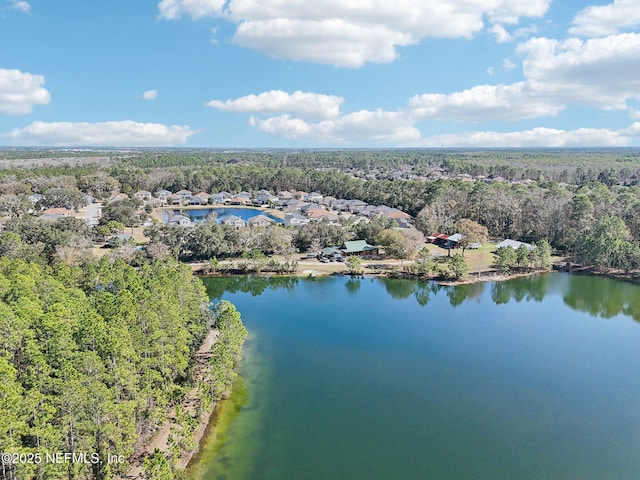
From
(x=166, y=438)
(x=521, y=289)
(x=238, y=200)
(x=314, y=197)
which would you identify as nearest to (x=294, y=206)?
(x=314, y=197)

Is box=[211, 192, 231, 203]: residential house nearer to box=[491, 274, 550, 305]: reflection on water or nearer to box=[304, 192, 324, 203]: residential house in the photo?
box=[304, 192, 324, 203]: residential house

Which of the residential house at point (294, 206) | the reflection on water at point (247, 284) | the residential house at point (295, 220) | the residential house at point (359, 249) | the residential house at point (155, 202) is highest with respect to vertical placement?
the residential house at point (155, 202)

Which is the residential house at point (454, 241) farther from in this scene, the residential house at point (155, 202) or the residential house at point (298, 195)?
the residential house at point (155, 202)

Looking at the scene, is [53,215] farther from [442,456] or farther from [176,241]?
[442,456]

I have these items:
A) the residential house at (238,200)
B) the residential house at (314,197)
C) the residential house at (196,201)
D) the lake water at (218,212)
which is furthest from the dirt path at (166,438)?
the residential house at (196,201)

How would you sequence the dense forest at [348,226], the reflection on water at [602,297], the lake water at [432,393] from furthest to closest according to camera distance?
1. the dense forest at [348,226]
2. the reflection on water at [602,297]
3. the lake water at [432,393]

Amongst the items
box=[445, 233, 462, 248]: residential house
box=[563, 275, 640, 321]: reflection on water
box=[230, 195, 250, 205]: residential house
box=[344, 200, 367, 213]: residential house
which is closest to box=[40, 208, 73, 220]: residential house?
box=[230, 195, 250, 205]: residential house
